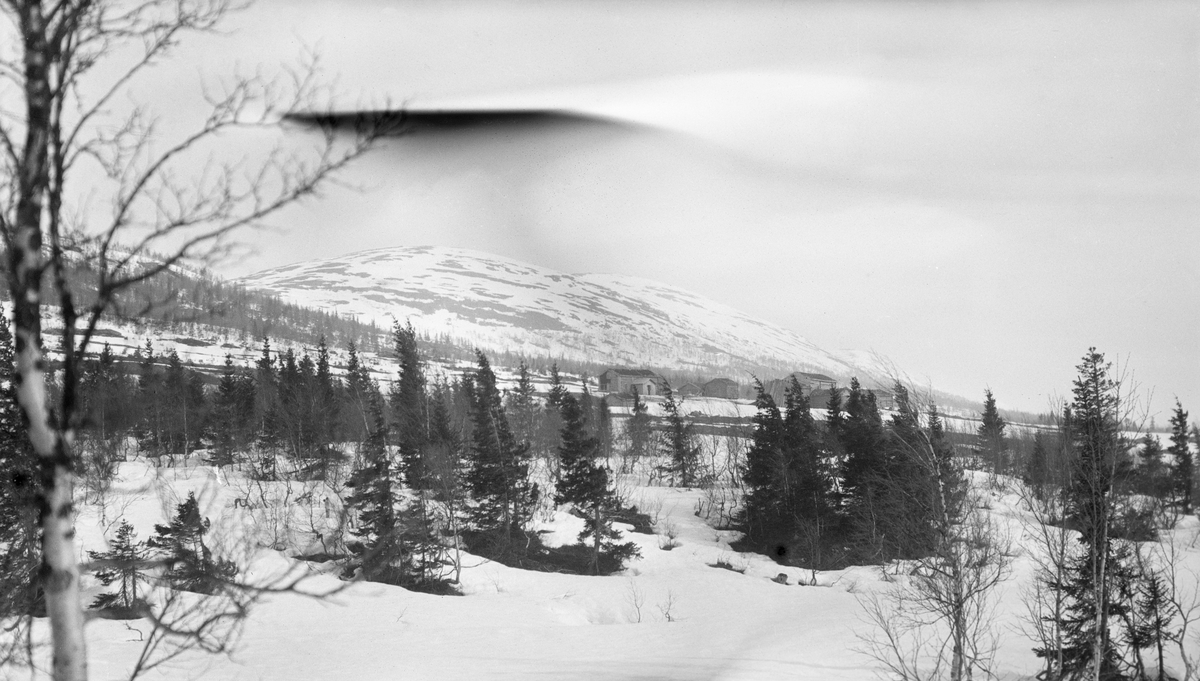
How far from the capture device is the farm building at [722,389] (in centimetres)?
6274

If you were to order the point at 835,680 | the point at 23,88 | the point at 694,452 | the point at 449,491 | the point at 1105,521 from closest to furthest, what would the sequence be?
the point at 23,88 → the point at 1105,521 → the point at 835,680 → the point at 449,491 → the point at 694,452

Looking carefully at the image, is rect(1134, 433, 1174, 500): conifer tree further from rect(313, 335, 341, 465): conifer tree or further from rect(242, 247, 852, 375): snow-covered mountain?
rect(313, 335, 341, 465): conifer tree

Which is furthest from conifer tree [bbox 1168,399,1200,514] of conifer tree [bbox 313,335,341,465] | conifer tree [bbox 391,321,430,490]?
conifer tree [bbox 313,335,341,465]

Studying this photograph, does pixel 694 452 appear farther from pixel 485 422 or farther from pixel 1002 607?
pixel 1002 607

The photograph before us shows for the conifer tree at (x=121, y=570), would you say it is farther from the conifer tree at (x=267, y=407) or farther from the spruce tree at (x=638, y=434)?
the spruce tree at (x=638, y=434)

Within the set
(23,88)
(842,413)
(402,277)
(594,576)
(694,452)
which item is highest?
(402,277)

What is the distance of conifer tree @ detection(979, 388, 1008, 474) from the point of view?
1401 inches

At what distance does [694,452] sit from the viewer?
4325 cm

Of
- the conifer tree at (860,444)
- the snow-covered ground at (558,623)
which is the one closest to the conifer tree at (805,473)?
the conifer tree at (860,444)

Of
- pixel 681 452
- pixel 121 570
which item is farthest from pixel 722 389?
pixel 121 570

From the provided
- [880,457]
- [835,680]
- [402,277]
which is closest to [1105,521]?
[835,680]

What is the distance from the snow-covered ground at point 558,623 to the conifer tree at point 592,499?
1.16m

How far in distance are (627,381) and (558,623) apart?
149ft

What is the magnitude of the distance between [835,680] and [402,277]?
110071 mm
